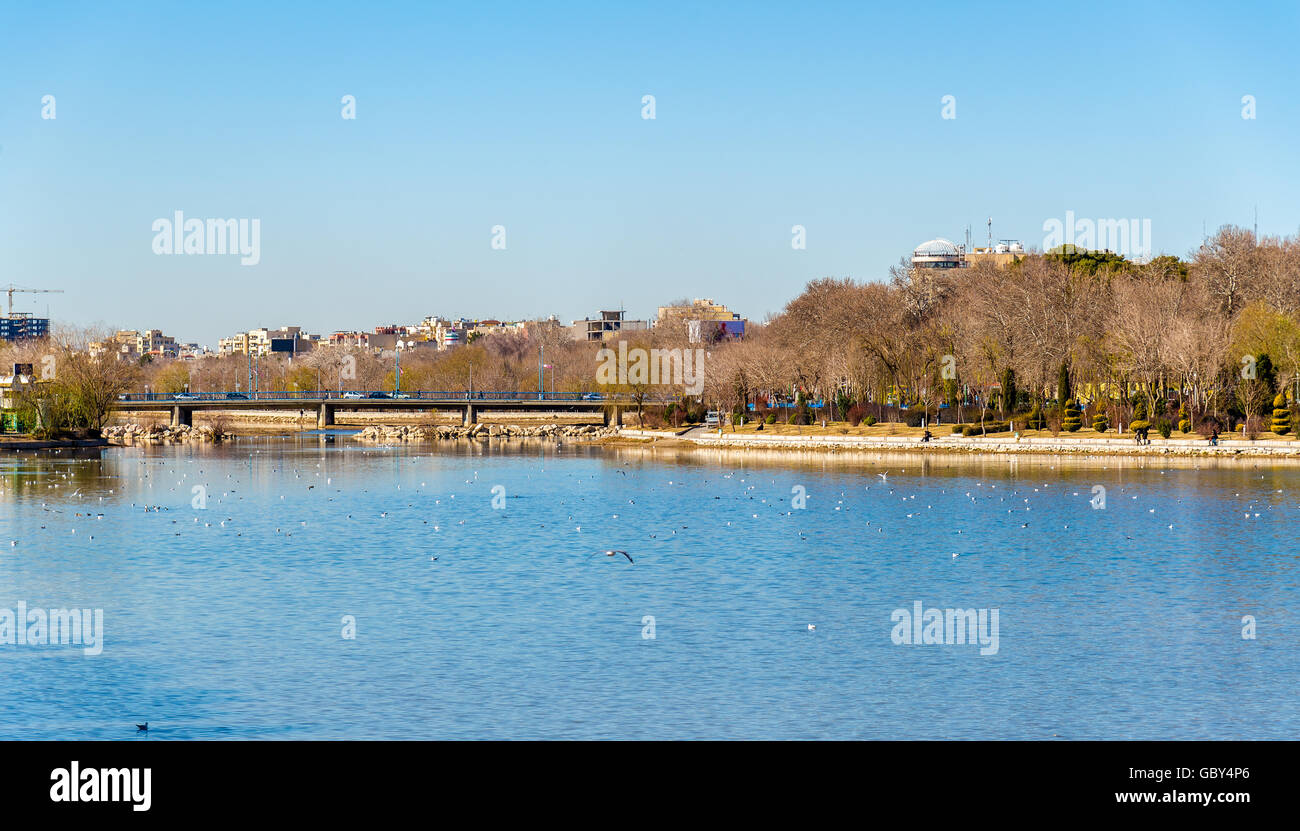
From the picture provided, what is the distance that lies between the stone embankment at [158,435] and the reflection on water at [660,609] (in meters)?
56.8

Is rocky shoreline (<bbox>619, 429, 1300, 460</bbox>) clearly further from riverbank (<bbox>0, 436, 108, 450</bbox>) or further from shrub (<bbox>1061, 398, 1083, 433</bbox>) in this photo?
riverbank (<bbox>0, 436, 108, 450</bbox>)

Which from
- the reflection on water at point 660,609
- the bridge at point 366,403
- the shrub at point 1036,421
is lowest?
the reflection on water at point 660,609

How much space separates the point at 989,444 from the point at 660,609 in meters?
53.5

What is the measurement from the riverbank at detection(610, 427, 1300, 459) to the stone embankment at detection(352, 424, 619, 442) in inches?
705

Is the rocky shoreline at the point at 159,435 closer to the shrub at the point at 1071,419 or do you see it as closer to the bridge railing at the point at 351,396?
the bridge railing at the point at 351,396

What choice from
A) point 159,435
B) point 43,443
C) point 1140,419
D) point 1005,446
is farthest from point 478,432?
point 1140,419

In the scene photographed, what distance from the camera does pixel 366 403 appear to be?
124m

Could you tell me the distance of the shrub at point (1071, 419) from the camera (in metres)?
76.8

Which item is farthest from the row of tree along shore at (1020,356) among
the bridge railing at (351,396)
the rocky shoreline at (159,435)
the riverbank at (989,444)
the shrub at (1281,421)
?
the bridge railing at (351,396)

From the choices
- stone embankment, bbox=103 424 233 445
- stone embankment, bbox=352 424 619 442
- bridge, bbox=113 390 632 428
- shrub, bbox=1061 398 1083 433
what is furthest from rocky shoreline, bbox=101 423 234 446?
shrub, bbox=1061 398 1083 433

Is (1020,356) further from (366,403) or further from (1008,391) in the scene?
(366,403)
